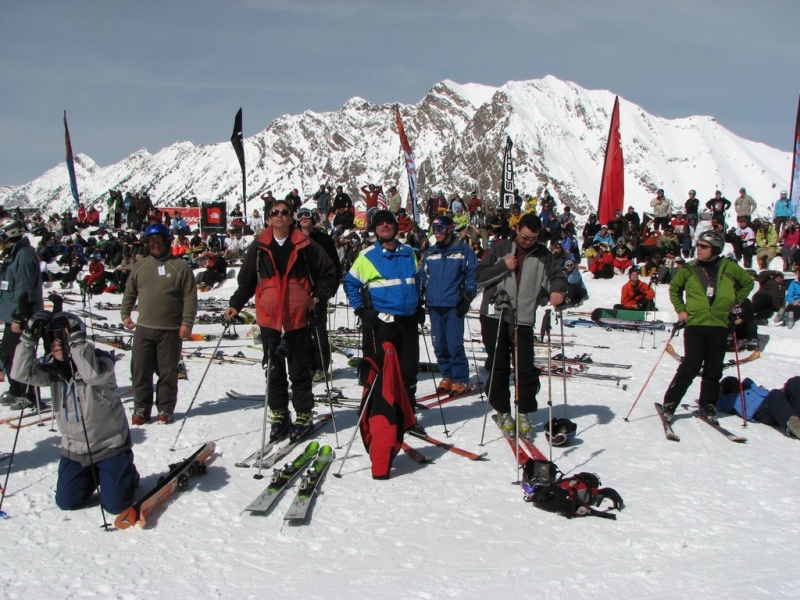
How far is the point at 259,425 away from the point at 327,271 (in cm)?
169

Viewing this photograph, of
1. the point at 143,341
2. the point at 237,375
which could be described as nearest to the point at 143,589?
the point at 143,341

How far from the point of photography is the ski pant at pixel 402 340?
591 centimetres

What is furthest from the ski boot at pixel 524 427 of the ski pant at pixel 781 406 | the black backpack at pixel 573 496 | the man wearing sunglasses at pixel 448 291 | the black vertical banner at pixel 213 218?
the black vertical banner at pixel 213 218

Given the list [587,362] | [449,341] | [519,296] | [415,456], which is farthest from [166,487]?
[587,362]

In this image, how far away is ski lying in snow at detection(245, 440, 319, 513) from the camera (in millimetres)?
4430

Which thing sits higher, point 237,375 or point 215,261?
point 215,261

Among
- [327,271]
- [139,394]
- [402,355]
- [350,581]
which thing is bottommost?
[350,581]

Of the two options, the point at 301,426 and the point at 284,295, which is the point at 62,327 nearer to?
the point at 284,295

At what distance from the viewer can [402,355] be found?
604 cm

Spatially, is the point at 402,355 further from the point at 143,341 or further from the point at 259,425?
the point at 143,341

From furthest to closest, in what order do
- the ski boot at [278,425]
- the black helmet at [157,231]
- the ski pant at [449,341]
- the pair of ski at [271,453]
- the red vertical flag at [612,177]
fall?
the red vertical flag at [612,177] < the ski pant at [449,341] < the black helmet at [157,231] < the ski boot at [278,425] < the pair of ski at [271,453]

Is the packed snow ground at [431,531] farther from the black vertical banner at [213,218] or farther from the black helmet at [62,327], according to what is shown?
the black vertical banner at [213,218]

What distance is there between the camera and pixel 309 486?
4.68 m

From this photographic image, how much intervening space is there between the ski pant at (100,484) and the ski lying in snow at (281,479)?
814mm
